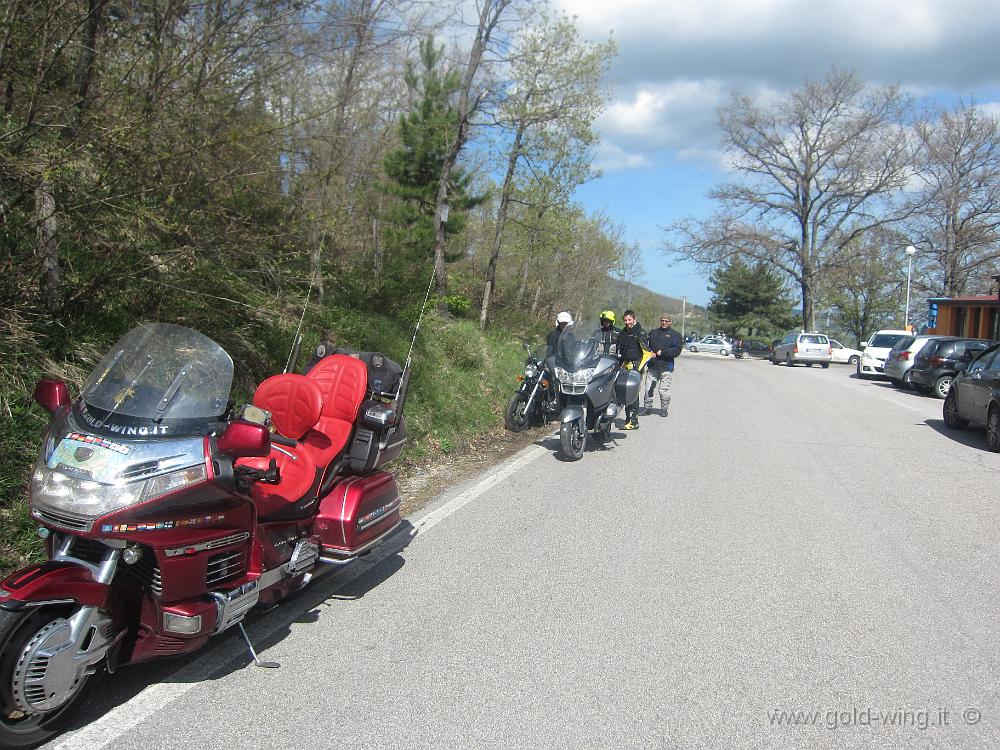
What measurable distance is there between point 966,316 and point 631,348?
1295 inches

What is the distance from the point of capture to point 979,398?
12.1 metres

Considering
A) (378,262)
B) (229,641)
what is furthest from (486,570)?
(378,262)

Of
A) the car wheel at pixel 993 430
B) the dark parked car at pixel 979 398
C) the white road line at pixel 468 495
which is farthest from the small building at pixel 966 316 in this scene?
the white road line at pixel 468 495

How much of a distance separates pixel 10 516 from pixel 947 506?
801 centimetres

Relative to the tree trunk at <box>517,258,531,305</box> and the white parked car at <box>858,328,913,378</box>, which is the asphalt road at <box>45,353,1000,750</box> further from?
the tree trunk at <box>517,258,531,305</box>

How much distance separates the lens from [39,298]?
233 inches

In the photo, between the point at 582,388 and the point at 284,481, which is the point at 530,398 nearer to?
the point at 582,388

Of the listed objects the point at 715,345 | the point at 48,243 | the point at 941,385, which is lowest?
the point at 941,385

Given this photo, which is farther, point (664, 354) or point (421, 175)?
point (421, 175)

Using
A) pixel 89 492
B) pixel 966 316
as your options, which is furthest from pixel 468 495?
pixel 966 316

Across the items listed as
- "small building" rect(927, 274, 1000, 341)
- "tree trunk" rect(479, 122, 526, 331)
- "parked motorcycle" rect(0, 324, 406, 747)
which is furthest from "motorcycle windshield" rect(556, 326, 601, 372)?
"small building" rect(927, 274, 1000, 341)

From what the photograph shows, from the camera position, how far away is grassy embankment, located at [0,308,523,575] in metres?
5.00

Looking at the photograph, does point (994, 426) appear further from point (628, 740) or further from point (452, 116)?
point (452, 116)

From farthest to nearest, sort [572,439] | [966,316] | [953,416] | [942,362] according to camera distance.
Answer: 1. [966,316]
2. [942,362]
3. [953,416]
4. [572,439]
